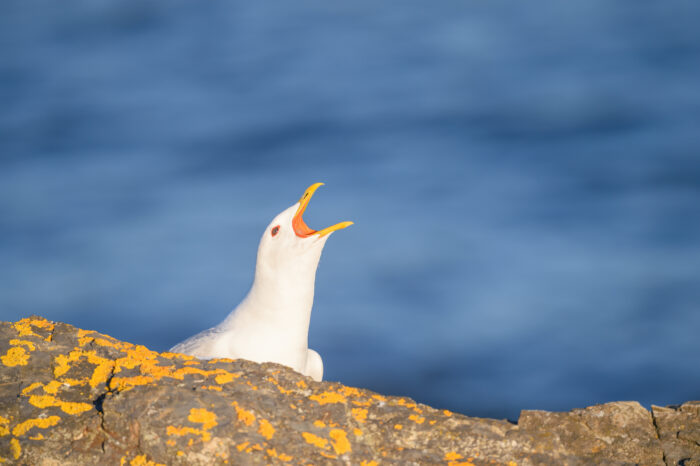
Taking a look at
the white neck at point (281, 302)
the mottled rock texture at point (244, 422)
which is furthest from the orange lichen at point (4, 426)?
the white neck at point (281, 302)

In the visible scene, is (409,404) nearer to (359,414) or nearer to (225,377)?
(359,414)

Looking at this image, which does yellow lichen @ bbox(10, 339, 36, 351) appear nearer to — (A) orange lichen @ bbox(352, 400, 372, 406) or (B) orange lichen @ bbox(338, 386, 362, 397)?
(B) orange lichen @ bbox(338, 386, 362, 397)

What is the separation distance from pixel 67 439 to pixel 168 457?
0.99 m

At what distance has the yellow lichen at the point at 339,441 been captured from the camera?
6824 millimetres

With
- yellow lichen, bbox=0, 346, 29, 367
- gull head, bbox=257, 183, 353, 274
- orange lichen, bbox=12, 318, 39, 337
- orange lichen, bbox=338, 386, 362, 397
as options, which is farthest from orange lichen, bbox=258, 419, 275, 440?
gull head, bbox=257, 183, 353, 274

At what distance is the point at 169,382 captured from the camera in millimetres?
7344

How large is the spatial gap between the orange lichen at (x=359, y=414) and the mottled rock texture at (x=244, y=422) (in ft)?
0.05

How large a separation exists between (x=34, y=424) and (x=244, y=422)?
189 cm

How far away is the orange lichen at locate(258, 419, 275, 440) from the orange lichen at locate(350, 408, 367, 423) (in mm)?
924

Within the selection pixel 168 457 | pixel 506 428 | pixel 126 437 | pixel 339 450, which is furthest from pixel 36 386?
pixel 506 428

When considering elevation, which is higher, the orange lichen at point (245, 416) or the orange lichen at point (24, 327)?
the orange lichen at point (24, 327)

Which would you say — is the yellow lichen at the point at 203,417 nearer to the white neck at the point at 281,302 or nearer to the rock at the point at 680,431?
the rock at the point at 680,431

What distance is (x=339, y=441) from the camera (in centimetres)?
691

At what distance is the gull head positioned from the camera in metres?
12.1
